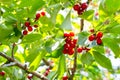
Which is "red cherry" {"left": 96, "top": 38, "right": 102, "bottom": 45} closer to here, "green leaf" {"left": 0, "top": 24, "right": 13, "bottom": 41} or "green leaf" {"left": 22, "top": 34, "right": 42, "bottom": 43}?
"green leaf" {"left": 22, "top": 34, "right": 42, "bottom": 43}

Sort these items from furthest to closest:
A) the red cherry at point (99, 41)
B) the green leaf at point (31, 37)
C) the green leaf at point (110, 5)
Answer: the green leaf at point (31, 37)
the red cherry at point (99, 41)
the green leaf at point (110, 5)

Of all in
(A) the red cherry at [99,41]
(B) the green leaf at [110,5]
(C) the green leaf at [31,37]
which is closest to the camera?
(B) the green leaf at [110,5]

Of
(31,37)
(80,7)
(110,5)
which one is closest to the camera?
(110,5)

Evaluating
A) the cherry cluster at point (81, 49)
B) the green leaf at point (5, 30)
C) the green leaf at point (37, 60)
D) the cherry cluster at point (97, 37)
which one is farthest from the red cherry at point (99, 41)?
the green leaf at point (5, 30)

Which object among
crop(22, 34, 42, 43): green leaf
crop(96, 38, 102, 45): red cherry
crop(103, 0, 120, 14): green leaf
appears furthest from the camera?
crop(22, 34, 42, 43): green leaf

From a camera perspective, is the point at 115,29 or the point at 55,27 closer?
the point at 115,29

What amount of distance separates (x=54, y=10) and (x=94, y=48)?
327 millimetres

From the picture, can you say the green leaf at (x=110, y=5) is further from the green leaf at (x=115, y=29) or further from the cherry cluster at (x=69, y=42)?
the cherry cluster at (x=69, y=42)

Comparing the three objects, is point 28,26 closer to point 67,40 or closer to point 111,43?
point 67,40

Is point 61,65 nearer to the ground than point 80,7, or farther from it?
nearer to the ground

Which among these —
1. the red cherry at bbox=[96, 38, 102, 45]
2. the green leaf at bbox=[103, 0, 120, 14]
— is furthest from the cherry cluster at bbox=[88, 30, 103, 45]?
the green leaf at bbox=[103, 0, 120, 14]

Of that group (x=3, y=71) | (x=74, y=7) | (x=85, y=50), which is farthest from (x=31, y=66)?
(x=74, y=7)

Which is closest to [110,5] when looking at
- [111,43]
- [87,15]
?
[87,15]

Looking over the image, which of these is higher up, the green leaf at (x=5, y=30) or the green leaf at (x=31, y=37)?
the green leaf at (x=31, y=37)
